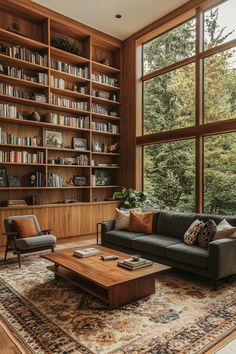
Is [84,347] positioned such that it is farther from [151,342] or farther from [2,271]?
[2,271]

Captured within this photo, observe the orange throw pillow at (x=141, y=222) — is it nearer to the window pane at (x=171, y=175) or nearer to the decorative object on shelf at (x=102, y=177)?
the window pane at (x=171, y=175)

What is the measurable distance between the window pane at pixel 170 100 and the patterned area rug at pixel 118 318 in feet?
10.9

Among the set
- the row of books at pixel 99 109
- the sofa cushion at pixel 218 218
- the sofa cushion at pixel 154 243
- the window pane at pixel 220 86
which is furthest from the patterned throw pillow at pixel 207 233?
the row of books at pixel 99 109

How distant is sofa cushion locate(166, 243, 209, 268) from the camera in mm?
3254

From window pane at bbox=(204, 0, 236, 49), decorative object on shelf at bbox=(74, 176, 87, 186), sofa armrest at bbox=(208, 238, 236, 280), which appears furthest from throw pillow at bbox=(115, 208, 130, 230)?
window pane at bbox=(204, 0, 236, 49)

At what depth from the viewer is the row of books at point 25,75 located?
17.2 ft

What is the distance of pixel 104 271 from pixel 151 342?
87 centimetres

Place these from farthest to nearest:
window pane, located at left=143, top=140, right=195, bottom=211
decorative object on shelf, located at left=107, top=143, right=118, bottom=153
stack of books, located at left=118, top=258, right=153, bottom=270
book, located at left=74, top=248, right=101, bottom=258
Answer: decorative object on shelf, located at left=107, top=143, right=118, bottom=153 < window pane, located at left=143, top=140, right=195, bottom=211 < book, located at left=74, top=248, right=101, bottom=258 < stack of books, located at left=118, top=258, right=153, bottom=270

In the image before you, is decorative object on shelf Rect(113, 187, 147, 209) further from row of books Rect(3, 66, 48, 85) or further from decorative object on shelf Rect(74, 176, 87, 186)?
row of books Rect(3, 66, 48, 85)

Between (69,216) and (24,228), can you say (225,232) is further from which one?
(69,216)

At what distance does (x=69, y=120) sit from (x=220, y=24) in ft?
11.3

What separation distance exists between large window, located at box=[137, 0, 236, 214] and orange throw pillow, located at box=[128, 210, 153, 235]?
1.14 m

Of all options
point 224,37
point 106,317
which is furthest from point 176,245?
point 224,37

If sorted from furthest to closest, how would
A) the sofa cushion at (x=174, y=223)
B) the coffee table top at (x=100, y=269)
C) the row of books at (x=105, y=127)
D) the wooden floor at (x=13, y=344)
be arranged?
1. the row of books at (x=105, y=127)
2. the sofa cushion at (x=174, y=223)
3. the coffee table top at (x=100, y=269)
4. the wooden floor at (x=13, y=344)
